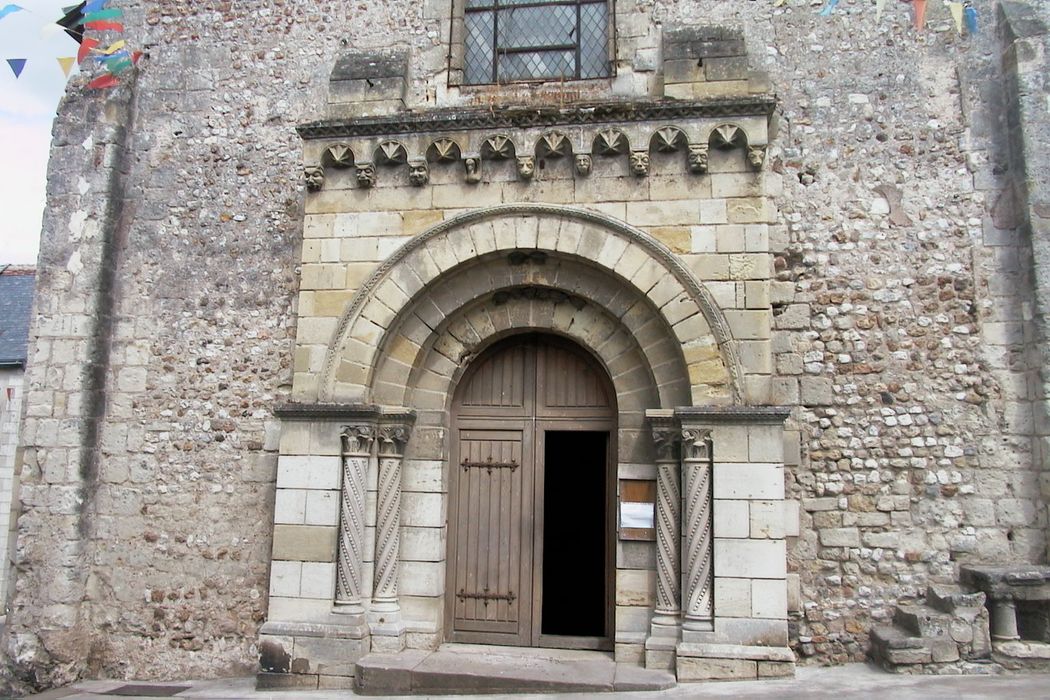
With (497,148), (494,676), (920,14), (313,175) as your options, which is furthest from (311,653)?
(920,14)

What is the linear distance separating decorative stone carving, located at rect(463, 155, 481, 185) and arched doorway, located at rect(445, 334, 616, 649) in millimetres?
1355

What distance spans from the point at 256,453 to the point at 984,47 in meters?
6.70

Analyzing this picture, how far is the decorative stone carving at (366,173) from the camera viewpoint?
6.64m

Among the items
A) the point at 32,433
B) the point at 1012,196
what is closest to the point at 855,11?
the point at 1012,196

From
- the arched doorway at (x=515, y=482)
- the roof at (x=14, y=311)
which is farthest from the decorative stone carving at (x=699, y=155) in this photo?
the roof at (x=14, y=311)

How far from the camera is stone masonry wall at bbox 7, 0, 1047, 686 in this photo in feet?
20.2

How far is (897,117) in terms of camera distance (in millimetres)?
6566

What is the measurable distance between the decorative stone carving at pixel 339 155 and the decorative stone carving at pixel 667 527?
10.5 ft

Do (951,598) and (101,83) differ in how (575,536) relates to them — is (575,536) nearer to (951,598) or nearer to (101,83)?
(951,598)

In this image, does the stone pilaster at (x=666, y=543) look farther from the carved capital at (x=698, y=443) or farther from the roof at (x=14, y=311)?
the roof at (x=14, y=311)

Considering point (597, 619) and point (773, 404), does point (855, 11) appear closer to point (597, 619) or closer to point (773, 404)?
point (773, 404)

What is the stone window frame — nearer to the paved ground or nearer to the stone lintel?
the stone lintel

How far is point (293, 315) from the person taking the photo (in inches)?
275

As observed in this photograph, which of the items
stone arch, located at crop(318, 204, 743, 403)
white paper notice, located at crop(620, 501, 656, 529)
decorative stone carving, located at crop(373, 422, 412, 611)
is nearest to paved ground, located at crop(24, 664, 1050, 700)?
decorative stone carving, located at crop(373, 422, 412, 611)
